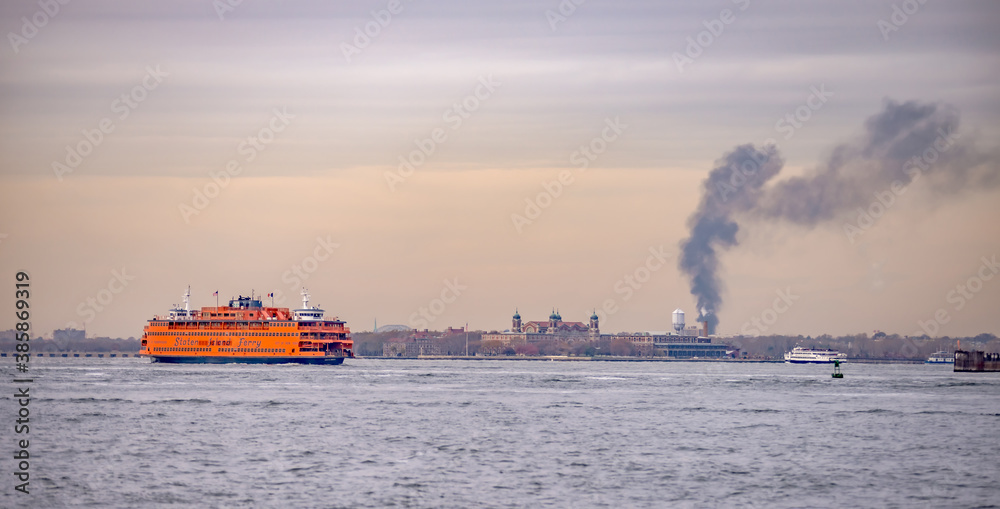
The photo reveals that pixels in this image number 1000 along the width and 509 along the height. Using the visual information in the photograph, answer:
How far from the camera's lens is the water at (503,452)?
34500 mm

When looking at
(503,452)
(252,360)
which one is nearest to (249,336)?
(252,360)

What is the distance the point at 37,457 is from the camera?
139ft

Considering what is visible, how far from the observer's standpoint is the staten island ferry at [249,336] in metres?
159

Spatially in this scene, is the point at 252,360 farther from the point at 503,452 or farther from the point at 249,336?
the point at 503,452

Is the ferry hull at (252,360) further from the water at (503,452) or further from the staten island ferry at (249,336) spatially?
the water at (503,452)

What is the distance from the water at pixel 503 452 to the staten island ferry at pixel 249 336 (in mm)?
80920

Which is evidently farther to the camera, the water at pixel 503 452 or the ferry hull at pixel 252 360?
the ferry hull at pixel 252 360

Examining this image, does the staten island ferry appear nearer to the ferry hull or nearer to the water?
the ferry hull

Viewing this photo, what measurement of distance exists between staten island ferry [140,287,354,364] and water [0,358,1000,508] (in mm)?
80920

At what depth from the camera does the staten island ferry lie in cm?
15875

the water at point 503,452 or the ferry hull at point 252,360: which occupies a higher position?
the ferry hull at point 252,360

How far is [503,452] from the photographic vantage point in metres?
44.5

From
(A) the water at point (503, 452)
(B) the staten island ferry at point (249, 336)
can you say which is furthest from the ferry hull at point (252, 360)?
(A) the water at point (503, 452)

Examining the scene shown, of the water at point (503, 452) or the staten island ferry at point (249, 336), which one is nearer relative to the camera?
the water at point (503, 452)
